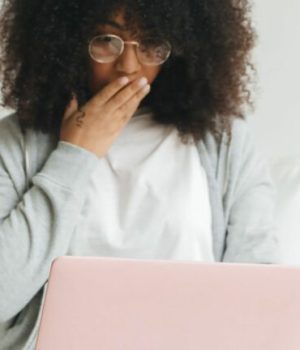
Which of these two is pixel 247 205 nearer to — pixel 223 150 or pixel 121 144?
pixel 223 150

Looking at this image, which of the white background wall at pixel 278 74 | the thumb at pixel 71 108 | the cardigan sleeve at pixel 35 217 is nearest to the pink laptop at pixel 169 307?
the cardigan sleeve at pixel 35 217

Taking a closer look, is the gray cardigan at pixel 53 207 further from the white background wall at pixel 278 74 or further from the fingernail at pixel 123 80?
the white background wall at pixel 278 74

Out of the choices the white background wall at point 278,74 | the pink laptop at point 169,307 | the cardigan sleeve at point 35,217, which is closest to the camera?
the pink laptop at point 169,307

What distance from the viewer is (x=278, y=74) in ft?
4.46

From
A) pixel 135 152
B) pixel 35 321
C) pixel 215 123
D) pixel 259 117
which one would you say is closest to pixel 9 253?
pixel 35 321

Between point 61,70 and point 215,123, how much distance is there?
0.24m

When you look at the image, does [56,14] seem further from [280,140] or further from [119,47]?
[280,140]

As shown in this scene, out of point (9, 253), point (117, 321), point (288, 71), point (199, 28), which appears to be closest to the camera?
point (117, 321)

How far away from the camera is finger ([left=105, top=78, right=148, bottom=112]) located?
2.94 feet

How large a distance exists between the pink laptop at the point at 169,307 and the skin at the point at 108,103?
0.40 m

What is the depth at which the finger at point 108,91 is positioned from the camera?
89cm

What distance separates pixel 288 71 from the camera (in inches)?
53.5

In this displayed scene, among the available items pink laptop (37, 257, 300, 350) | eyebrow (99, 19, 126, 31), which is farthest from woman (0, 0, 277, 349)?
pink laptop (37, 257, 300, 350)

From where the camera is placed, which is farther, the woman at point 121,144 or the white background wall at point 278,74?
the white background wall at point 278,74
